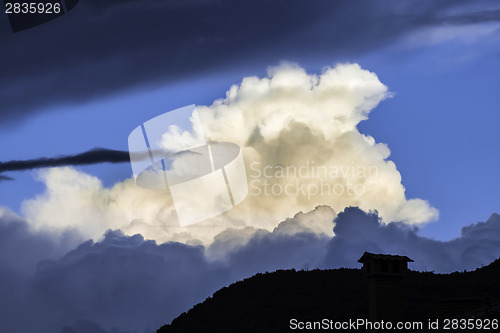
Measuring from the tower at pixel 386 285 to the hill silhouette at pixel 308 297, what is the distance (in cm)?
3084

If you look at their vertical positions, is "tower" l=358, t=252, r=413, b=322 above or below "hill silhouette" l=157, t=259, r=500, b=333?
below

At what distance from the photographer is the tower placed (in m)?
34.7

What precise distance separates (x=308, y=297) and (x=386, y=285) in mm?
40646

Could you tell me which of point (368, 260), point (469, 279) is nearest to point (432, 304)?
point (469, 279)

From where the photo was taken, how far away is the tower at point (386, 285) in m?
34.7

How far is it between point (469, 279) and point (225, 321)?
2405cm

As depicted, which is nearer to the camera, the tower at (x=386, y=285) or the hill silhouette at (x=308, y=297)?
the tower at (x=386, y=285)

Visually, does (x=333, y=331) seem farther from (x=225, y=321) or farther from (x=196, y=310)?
(x=196, y=310)

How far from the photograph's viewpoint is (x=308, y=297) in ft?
246

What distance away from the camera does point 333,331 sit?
197 feet

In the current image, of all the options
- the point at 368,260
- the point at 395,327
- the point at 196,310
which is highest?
the point at 196,310

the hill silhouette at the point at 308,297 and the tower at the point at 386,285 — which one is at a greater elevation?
the hill silhouette at the point at 308,297

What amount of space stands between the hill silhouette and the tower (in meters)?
30.8

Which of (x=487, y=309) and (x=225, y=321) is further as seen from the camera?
(x=225, y=321)
